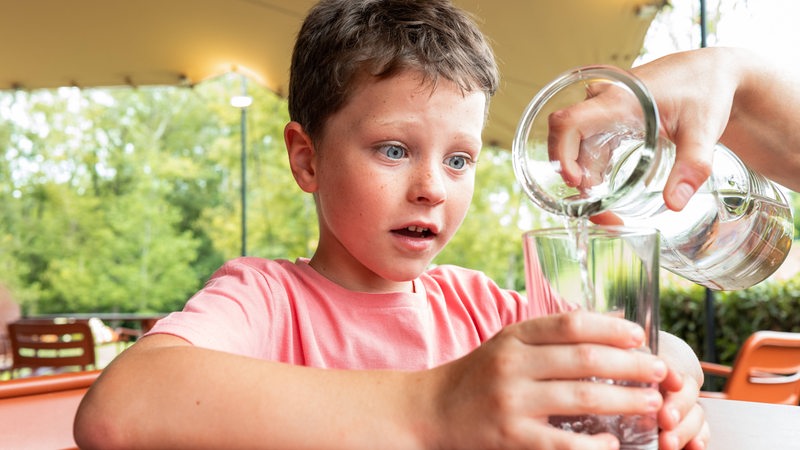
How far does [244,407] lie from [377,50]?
57cm

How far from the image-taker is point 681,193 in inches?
24.2

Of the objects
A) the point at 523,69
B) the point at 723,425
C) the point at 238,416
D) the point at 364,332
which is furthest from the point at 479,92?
the point at 523,69

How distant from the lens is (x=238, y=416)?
22.2 inches

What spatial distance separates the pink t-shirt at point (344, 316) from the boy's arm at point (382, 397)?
0.22m

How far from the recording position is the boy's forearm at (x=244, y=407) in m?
0.54

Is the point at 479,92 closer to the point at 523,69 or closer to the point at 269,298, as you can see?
the point at 269,298

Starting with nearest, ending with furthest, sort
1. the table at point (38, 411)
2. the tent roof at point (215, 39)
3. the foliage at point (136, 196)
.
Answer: the table at point (38, 411) < the tent roof at point (215, 39) < the foliage at point (136, 196)

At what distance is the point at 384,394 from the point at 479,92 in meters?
0.60

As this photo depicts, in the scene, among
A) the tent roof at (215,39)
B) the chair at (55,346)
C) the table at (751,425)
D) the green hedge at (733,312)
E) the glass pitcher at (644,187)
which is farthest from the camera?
the green hedge at (733,312)

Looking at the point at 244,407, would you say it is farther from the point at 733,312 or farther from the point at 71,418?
the point at 733,312

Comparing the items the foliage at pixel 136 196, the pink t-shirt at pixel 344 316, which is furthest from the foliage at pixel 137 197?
the pink t-shirt at pixel 344 316

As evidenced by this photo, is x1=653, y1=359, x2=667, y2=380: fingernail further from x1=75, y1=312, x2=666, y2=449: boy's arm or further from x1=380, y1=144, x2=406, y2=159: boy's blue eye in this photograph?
x1=380, y1=144, x2=406, y2=159: boy's blue eye

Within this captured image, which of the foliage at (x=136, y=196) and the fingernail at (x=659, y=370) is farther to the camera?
the foliage at (x=136, y=196)

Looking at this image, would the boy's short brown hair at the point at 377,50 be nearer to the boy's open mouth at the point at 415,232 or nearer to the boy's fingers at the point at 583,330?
the boy's open mouth at the point at 415,232
